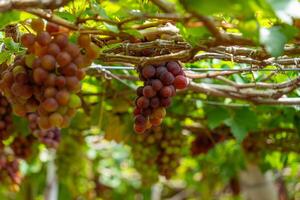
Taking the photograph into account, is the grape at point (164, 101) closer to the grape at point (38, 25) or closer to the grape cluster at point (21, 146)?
the grape at point (38, 25)

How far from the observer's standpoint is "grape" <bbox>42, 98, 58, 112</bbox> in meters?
0.80

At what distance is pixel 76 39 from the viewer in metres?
0.92

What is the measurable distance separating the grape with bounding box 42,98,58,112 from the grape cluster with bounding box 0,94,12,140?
33.6 inches

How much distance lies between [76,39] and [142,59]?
0.49 feet

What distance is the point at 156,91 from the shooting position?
3.29 feet

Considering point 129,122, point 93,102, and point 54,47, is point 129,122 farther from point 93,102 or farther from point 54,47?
point 54,47

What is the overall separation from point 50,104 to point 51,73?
0.15 ft

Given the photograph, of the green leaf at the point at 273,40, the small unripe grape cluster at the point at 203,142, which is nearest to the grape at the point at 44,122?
the green leaf at the point at 273,40

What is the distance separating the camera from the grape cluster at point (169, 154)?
2.02 meters

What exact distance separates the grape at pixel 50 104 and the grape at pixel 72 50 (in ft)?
0.24

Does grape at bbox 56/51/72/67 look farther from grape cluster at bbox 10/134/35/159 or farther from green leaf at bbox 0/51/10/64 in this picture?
grape cluster at bbox 10/134/35/159

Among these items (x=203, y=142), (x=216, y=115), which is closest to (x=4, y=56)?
(x=216, y=115)

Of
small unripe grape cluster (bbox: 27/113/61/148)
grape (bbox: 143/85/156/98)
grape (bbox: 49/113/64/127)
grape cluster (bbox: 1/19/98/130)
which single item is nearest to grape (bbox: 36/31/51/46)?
grape cluster (bbox: 1/19/98/130)

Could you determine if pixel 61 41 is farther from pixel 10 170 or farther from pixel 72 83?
pixel 10 170
